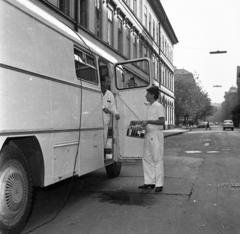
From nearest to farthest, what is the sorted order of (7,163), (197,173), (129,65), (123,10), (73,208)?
(7,163), (73,208), (129,65), (197,173), (123,10)

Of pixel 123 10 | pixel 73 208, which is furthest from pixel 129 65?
pixel 123 10

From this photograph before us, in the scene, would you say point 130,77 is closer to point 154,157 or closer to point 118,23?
point 154,157

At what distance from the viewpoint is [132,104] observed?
21.5ft

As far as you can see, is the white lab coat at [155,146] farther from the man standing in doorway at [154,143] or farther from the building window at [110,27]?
the building window at [110,27]

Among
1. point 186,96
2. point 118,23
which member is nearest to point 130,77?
point 118,23

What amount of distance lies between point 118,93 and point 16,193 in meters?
3.71

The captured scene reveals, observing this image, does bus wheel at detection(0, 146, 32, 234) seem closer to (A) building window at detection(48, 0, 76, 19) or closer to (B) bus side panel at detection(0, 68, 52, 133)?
(B) bus side panel at detection(0, 68, 52, 133)

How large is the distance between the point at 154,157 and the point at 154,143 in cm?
26

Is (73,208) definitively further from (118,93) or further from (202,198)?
(118,93)

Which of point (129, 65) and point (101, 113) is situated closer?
point (101, 113)

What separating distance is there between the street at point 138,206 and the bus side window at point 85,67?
6.46 feet

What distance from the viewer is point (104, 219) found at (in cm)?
429

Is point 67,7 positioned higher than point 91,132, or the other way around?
point 67,7

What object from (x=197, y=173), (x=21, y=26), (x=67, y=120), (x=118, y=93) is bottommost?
(x=197, y=173)
